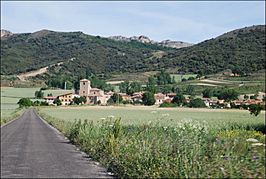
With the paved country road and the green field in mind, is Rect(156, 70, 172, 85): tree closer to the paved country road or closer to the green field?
the green field

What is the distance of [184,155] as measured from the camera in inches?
373

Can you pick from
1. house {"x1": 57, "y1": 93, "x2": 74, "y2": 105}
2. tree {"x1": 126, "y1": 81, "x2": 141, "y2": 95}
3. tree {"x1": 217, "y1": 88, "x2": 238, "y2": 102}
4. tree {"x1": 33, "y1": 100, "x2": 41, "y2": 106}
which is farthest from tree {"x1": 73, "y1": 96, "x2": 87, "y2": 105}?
tree {"x1": 217, "y1": 88, "x2": 238, "y2": 102}

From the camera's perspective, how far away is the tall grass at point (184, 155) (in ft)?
23.8

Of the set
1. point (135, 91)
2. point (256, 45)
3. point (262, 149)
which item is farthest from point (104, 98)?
point (262, 149)

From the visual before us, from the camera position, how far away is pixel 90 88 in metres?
151

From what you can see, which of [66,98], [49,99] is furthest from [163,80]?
[49,99]

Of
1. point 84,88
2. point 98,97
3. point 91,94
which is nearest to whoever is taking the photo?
point 98,97

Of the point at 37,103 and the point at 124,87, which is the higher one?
the point at 124,87

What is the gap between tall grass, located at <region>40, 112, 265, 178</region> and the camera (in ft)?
23.8

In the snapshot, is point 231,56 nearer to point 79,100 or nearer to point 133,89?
point 133,89

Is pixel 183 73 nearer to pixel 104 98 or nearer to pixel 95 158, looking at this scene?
pixel 104 98

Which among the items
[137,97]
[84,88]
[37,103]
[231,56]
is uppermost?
[231,56]

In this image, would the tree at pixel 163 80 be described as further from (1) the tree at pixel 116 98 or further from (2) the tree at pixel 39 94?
(2) the tree at pixel 39 94

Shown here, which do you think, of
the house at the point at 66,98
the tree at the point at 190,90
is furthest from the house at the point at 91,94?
the tree at the point at 190,90
